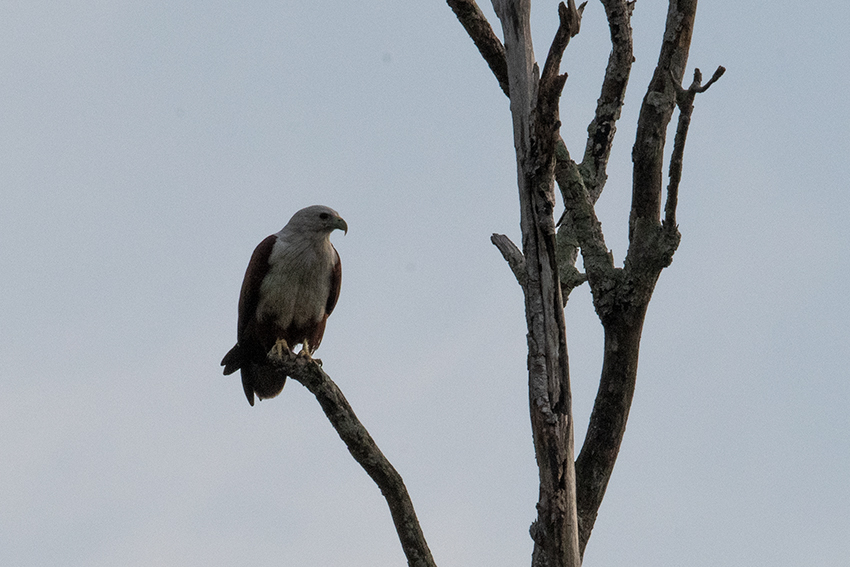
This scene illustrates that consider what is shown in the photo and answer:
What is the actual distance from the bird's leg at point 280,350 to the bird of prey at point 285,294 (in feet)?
0.13

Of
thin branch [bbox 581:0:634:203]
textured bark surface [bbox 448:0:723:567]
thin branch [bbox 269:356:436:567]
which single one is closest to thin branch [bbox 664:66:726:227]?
textured bark surface [bbox 448:0:723:567]

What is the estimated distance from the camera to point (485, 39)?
5.86 meters

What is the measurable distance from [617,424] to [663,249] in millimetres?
1073

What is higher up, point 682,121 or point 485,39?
point 485,39

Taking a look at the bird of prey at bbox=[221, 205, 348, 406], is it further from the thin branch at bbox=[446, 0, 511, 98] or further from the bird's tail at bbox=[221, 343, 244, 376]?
the thin branch at bbox=[446, 0, 511, 98]

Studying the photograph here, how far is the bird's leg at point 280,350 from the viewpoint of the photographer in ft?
20.3

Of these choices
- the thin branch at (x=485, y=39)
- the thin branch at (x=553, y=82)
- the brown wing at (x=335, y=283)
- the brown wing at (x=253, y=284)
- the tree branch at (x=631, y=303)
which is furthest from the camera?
the brown wing at (x=335, y=283)

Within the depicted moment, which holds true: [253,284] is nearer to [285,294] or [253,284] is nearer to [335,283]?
[285,294]

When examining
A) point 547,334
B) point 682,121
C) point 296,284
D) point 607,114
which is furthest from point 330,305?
point 682,121

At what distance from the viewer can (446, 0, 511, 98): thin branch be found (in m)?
5.85

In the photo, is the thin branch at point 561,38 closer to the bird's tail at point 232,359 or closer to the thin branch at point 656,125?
the thin branch at point 656,125

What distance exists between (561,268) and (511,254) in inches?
42.2

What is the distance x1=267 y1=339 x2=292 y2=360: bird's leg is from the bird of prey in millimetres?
40

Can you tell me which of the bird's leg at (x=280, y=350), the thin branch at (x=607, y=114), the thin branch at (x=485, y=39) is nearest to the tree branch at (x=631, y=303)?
the thin branch at (x=485, y=39)
